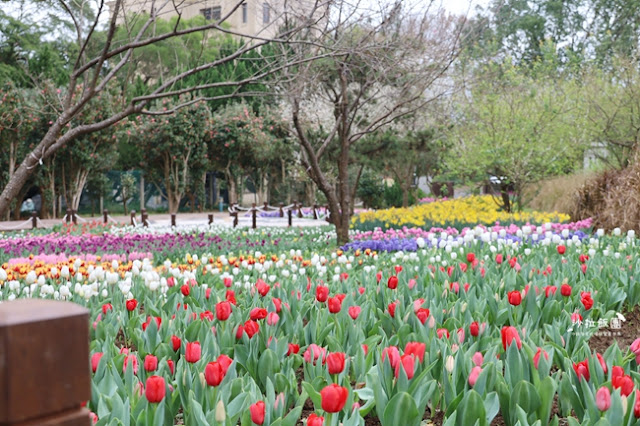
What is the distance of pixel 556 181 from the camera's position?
52.4 ft

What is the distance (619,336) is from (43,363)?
3537 mm

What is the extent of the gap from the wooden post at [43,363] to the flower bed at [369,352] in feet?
2.80

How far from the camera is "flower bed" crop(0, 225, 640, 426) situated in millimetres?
1838

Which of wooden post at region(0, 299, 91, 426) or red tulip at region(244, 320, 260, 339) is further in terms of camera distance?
red tulip at region(244, 320, 260, 339)

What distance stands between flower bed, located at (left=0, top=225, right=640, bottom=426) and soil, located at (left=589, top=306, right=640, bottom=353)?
0.06ft

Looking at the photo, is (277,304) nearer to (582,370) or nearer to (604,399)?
(582,370)

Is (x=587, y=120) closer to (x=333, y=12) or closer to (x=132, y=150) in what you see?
(x=333, y=12)

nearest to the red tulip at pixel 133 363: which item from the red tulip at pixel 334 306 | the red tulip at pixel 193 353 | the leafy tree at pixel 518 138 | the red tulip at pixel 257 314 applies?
the red tulip at pixel 193 353

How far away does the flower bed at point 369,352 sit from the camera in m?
1.84

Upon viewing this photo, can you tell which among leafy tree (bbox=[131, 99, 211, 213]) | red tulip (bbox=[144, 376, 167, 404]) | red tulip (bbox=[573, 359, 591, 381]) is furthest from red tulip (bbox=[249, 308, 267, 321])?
leafy tree (bbox=[131, 99, 211, 213])

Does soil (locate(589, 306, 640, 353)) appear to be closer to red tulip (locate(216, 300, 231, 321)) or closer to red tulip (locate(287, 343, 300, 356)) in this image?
red tulip (locate(287, 343, 300, 356))

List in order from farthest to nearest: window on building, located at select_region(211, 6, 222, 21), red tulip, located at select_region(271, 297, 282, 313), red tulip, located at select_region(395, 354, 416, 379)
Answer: window on building, located at select_region(211, 6, 222, 21), red tulip, located at select_region(271, 297, 282, 313), red tulip, located at select_region(395, 354, 416, 379)

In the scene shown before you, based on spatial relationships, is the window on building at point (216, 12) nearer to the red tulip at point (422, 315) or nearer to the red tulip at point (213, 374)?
the red tulip at point (422, 315)

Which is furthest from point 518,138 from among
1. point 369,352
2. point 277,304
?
point 369,352
